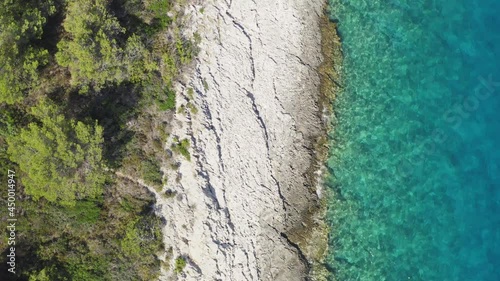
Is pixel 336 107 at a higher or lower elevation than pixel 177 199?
higher

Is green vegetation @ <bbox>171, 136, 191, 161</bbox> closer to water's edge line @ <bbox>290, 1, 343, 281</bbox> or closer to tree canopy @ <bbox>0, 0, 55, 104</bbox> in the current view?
water's edge line @ <bbox>290, 1, 343, 281</bbox>

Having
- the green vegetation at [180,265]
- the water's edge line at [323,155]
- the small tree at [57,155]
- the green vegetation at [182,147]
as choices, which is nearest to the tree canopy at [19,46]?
the small tree at [57,155]

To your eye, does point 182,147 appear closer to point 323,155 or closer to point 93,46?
point 93,46

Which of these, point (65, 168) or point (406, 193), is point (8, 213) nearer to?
point (65, 168)

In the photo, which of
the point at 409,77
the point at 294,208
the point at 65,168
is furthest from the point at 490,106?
the point at 65,168

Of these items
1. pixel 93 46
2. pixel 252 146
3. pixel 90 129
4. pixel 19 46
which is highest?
pixel 93 46

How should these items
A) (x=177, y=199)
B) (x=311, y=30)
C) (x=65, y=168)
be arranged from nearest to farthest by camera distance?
(x=65, y=168) < (x=177, y=199) < (x=311, y=30)

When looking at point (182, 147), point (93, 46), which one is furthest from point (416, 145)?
point (93, 46)
